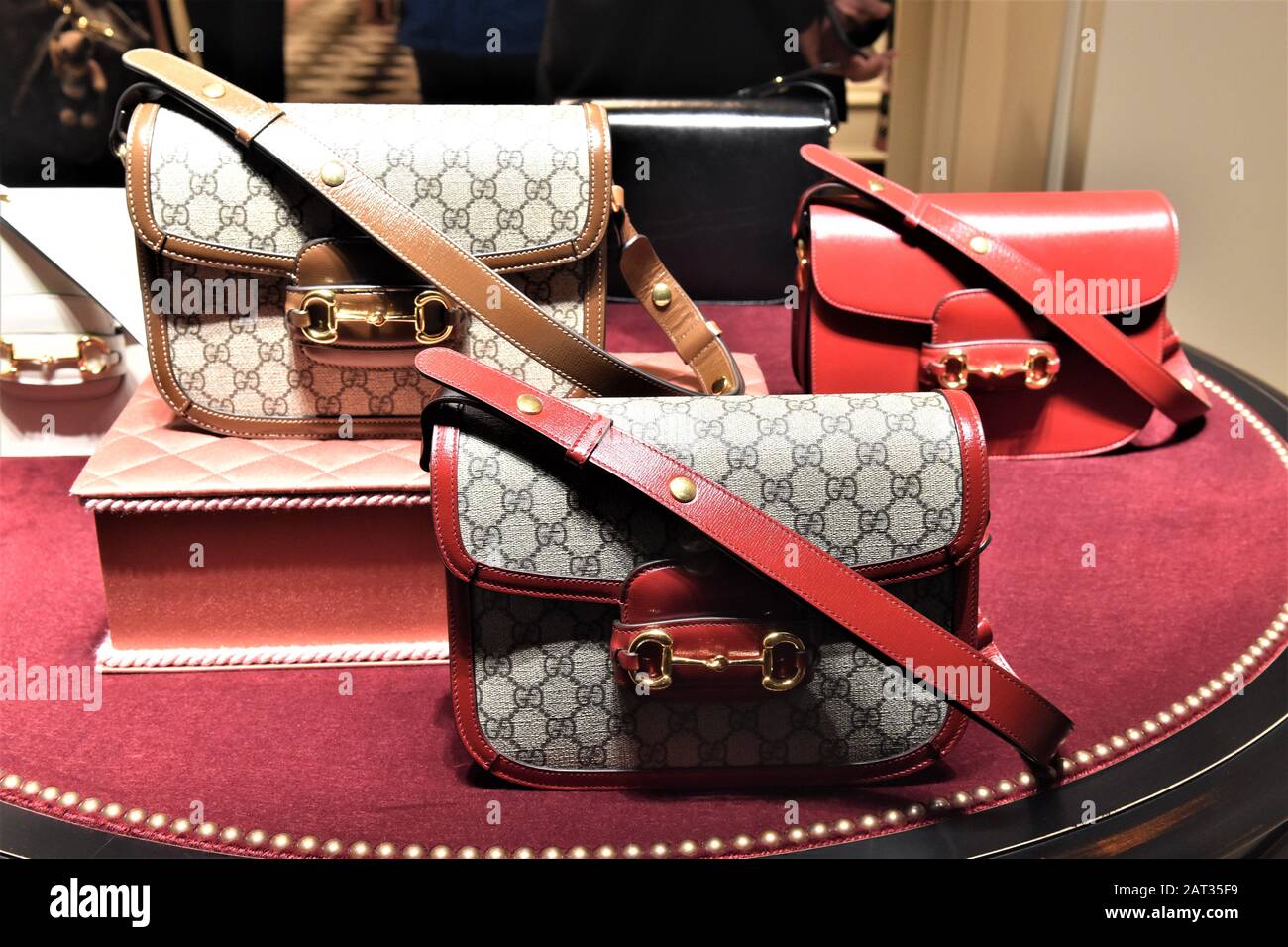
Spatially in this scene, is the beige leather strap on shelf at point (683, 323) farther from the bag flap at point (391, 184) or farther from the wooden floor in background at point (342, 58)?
the wooden floor in background at point (342, 58)

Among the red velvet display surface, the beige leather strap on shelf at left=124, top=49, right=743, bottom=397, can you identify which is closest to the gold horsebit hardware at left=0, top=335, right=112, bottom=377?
the red velvet display surface

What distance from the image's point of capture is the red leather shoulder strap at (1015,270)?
50.0 inches

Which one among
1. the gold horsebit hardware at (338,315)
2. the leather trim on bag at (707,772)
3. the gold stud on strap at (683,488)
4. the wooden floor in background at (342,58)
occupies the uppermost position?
the wooden floor in background at (342,58)

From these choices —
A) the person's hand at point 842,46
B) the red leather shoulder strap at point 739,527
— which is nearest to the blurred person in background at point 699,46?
the person's hand at point 842,46

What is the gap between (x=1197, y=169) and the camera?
1.71m

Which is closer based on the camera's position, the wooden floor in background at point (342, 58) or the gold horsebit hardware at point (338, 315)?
the gold horsebit hardware at point (338, 315)

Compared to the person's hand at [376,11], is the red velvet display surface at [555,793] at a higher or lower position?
lower

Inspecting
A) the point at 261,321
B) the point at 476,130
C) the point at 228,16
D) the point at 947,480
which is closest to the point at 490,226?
the point at 476,130

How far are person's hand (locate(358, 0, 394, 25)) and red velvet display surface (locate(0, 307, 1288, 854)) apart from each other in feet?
2.36

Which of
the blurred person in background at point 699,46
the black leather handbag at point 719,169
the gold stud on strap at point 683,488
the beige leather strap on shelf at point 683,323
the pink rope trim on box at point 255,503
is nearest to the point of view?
the gold stud on strap at point 683,488

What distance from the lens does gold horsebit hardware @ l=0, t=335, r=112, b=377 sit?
4.04 feet

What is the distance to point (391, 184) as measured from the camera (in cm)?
108

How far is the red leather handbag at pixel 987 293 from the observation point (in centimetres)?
128

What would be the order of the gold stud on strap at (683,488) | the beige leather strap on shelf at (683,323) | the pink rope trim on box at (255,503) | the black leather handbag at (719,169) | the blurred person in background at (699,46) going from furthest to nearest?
the blurred person in background at (699,46)
the black leather handbag at (719,169)
the beige leather strap on shelf at (683,323)
the pink rope trim on box at (255,503)
the gold stud on strap at (683,488)
